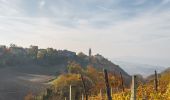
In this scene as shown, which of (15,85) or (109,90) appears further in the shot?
(15,85)

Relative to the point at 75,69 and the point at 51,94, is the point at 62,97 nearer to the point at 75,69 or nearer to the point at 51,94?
the point at 51,94

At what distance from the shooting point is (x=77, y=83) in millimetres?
86438

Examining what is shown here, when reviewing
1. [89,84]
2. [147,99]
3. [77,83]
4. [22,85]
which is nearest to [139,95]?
[147,99]

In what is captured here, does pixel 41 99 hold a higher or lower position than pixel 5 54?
lower

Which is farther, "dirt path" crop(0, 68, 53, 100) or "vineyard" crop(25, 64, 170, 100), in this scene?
"dirt path" crop(0, 68, 53, 100)

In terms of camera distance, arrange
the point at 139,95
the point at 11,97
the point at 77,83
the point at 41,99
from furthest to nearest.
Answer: the point at 11,97, the point at 77,83, the point at 41,99, the point at 139,95

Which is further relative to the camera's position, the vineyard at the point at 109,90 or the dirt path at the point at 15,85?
the dirt path at the point at 15,85

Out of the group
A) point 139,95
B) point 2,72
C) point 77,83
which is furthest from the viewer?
point 2,72

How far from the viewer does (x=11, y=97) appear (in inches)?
5221

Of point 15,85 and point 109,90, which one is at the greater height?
point 109,90

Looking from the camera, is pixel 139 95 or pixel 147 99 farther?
pixel 139 95

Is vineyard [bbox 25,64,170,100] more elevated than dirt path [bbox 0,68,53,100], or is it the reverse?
vineyard [bbox 25,64,170,100]

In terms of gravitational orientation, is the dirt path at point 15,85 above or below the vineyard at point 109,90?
below

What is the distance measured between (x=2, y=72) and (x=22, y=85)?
98.8ft
